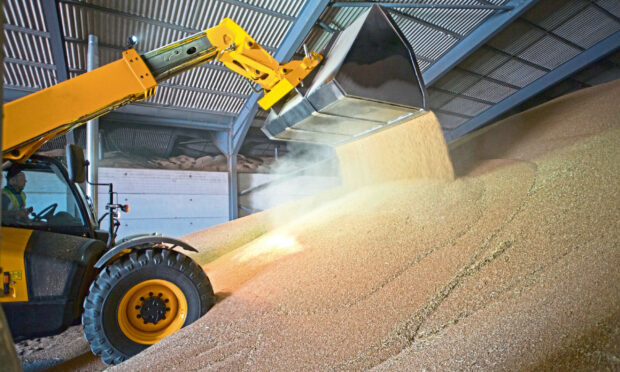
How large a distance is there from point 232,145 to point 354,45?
745 centimetres

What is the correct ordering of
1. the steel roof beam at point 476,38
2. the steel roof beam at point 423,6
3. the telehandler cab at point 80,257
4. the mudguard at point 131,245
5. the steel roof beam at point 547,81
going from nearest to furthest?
the telehandler cab at point 80,257
the mudguard at point 131,245
the steel roof beam at point 423,6
the steel roof beam at point 476,38
the steel roof beam at point 547,81

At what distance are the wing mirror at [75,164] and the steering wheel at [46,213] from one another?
363 millimetres

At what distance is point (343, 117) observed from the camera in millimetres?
4465

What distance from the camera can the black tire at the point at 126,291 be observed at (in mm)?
2812

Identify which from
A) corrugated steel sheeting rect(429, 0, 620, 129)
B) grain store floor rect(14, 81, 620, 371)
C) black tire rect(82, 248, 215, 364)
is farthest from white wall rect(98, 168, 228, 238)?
corrugated steel sheeting rect(429, 0, 620, 129)

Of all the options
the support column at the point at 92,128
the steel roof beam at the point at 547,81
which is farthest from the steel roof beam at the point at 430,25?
the support column at the point at 92,128

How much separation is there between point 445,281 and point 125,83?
3.22m

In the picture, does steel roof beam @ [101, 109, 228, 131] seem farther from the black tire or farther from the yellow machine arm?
the black tire

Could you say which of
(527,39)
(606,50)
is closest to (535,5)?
(527,39)

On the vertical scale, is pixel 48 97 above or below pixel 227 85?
below

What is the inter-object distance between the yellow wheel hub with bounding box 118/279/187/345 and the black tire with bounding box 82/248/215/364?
1.8 inches

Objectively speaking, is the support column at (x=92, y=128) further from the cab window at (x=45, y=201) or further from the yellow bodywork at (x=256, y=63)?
the yellow bodywork at (x=256, y=63)

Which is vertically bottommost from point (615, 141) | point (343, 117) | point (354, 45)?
point (615, 141)

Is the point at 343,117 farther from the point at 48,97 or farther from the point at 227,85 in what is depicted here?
the point at 227,85
